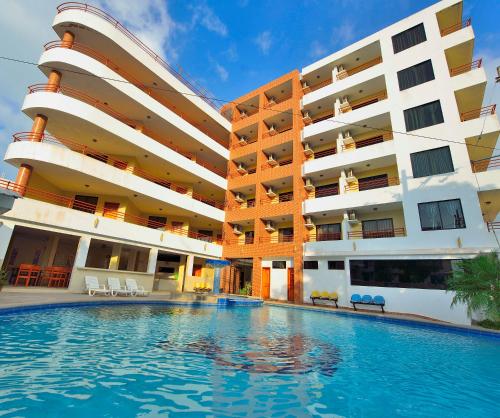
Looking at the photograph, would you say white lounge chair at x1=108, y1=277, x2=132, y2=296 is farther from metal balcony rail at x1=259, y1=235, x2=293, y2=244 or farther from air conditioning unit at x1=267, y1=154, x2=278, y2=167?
air conditioning unit at x1=267, y1=154, x2=278, y2=167

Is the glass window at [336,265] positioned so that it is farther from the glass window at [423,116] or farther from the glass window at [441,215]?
the glass window at [423,116]

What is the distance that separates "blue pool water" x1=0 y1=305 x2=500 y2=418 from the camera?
373 cm

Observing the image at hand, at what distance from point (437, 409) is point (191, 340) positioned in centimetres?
575

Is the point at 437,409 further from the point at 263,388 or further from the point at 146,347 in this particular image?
the point at 146,347

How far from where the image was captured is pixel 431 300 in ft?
49.0

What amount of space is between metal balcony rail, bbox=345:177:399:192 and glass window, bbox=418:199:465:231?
377 cm

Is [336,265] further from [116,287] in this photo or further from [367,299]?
[116,287]

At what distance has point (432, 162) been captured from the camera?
54.9 ft

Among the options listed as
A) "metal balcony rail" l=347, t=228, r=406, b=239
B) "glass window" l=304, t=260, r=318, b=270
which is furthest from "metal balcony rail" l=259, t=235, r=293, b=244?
"metal balcony rail" l=347, t=228, r=406, b=239

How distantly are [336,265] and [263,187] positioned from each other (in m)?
10.4

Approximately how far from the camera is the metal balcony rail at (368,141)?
67.8 ft

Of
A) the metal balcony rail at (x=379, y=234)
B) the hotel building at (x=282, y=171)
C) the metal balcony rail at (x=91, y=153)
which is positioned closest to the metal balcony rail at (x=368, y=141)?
the hotel building at (x=282, y=171)

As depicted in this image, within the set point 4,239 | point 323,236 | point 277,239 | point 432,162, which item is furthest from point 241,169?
point 4,239

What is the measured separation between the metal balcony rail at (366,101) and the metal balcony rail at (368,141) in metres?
3.26
